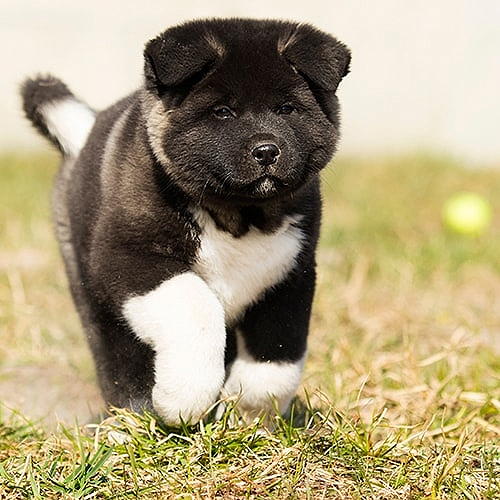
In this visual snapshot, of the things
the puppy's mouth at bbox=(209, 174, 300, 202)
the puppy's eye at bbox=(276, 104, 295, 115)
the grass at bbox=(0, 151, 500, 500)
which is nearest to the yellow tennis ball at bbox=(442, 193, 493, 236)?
the grass at bbox=(0, 151, 500, 500)

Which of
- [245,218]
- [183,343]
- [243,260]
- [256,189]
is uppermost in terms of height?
[256,189]

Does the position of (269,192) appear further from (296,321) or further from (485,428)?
(485,428)

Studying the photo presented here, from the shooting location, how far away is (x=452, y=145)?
13.3 metres

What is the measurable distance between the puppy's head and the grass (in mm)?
545

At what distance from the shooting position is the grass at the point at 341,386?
3.66 meters

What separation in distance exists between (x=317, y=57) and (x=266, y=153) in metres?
0.56

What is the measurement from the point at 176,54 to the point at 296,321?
1.27 metres

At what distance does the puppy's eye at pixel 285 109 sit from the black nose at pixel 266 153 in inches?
10.2

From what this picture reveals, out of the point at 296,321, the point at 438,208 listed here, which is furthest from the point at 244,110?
the point at 438,208

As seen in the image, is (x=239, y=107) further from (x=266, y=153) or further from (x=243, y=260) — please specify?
(x=243, y=260)

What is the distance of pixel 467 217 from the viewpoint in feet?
29.9

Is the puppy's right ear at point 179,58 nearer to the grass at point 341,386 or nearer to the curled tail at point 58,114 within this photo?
the grass at point 341,386

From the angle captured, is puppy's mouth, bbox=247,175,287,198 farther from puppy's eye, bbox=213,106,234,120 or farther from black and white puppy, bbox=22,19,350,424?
puppy's eye, bbox=213,106,234,120

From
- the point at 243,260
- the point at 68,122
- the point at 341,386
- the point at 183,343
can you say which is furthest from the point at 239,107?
the point at 341,386
